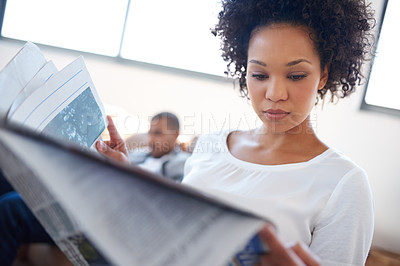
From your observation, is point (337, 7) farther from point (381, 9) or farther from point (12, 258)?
point (381, 9)

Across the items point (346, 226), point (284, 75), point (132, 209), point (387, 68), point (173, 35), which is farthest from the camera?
point (173, 35)

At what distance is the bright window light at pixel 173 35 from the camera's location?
278cm

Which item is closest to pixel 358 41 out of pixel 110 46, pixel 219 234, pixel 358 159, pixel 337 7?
pixel 337 7

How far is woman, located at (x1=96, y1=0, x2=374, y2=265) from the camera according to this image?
0.65 m

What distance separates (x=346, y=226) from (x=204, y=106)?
224cm

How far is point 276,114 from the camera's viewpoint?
0.76 metres

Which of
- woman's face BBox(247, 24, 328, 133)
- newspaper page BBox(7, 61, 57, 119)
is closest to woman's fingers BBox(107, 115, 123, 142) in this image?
newspaper page BBox(7, 61, 57, 119)

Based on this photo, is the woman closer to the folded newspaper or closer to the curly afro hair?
the curly afro hair

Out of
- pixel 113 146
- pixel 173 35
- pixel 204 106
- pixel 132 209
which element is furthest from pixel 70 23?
pixel 132 209

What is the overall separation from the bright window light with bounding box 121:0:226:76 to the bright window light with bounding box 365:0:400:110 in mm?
1120

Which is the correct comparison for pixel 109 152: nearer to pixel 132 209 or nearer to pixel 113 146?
pixel 113 146

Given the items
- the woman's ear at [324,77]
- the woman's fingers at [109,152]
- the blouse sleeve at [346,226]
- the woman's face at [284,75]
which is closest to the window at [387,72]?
the woman's ear at [324,77]

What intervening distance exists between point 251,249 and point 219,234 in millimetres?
46

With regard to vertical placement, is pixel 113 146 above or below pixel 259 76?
below
